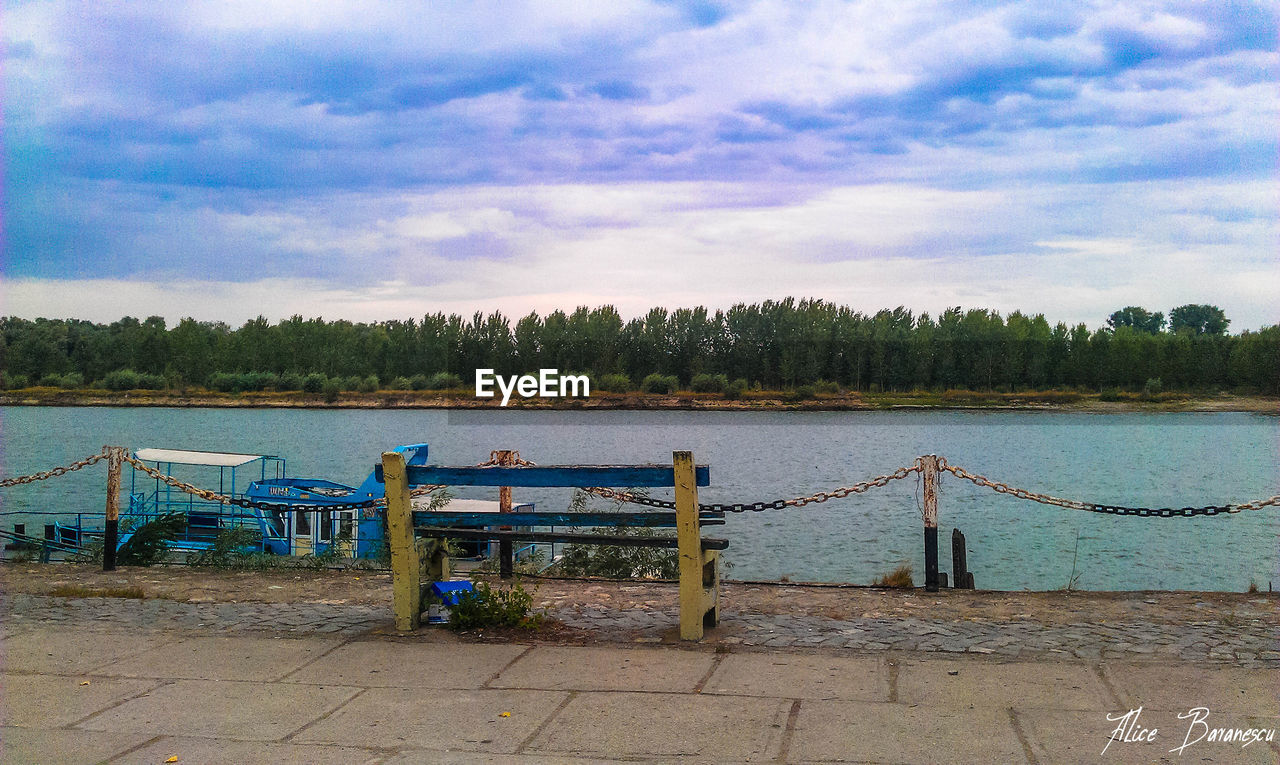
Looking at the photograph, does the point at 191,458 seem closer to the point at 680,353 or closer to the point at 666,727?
the point at 666,727

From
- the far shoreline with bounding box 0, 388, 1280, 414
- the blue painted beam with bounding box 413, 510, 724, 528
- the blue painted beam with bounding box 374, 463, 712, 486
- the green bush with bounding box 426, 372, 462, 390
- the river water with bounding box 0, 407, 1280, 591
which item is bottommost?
the river water with bounding box 0, 407, 1280, 591

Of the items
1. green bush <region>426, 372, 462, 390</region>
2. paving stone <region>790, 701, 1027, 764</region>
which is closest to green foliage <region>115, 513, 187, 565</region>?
paving stone <region>790, 701, 1027, 764</region>

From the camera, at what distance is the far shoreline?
407 ft

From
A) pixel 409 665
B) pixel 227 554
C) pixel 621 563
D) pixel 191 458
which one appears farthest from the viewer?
pixel 191 458

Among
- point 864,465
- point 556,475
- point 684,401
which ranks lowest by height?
point 864,465

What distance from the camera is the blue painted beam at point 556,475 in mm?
7645

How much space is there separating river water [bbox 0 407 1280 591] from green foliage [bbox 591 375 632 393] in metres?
5.22

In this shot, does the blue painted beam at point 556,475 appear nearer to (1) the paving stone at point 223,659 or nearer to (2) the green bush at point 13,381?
(1) the paving stone at point 223,659

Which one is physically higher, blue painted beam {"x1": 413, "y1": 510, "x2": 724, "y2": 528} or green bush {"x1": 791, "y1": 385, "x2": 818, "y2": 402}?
blue painted beam {"x1": 413, "y1": 510, "x2": 724, "y2": 528}

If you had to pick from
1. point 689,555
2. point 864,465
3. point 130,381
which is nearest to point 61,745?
point 689,555

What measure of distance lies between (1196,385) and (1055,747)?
417 feet

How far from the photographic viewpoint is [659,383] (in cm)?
13088

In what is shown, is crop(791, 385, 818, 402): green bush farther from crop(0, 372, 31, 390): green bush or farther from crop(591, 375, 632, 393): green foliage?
crop(0, 372, 31, 390): green bush

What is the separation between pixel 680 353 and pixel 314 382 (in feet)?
179
